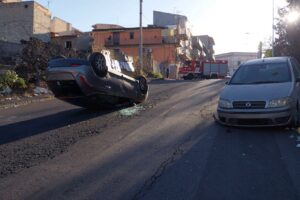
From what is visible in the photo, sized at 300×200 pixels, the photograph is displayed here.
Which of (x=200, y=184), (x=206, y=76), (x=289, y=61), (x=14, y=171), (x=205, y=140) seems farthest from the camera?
(x=206, y=76)

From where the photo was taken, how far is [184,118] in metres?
11.0

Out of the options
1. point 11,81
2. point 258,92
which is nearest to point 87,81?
point 258,92

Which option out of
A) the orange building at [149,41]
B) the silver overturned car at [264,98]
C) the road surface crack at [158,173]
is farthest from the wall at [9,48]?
the orange building at [149,41]

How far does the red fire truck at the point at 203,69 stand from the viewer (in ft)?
174

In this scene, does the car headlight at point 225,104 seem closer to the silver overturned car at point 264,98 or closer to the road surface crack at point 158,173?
the silver overturned car at point 264,98

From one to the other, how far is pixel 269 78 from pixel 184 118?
7.59 ft

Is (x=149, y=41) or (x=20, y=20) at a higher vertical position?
(x=20, y=20)

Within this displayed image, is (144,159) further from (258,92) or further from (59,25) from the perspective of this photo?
(59,25)

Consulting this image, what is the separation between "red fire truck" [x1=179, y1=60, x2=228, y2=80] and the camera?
174ft

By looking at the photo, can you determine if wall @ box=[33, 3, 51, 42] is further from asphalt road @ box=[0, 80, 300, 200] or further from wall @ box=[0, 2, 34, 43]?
asphalt road @ box=[0, 80, 300, 200]

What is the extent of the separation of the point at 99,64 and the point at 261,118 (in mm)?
4727

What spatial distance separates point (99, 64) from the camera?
11625 millimetres

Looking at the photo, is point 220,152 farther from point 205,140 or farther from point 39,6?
point 39,6

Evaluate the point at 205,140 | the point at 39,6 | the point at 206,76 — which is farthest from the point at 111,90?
the point at 39,6
